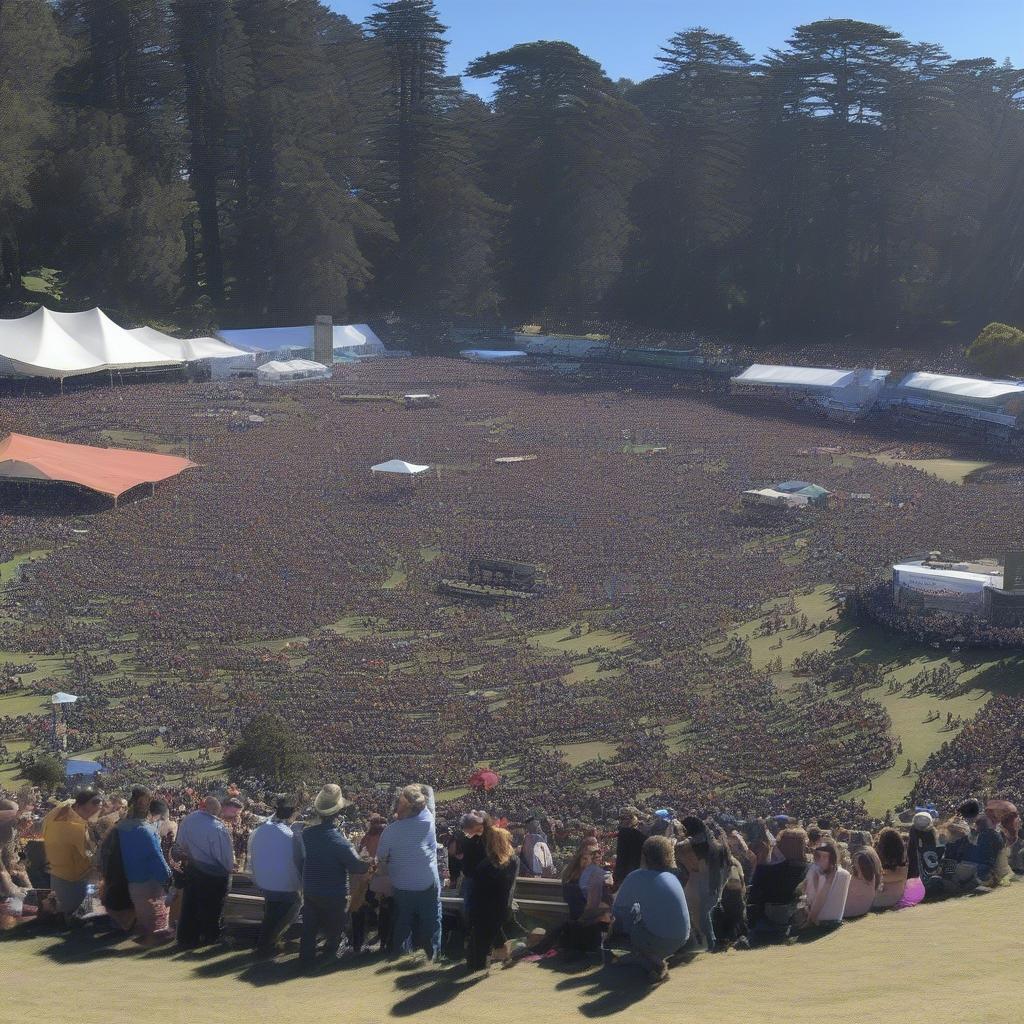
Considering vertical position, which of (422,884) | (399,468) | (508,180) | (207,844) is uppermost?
(508,180)

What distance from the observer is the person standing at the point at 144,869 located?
727 centimetres

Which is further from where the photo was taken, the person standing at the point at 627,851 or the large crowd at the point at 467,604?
the large crowd at the point at 467,604

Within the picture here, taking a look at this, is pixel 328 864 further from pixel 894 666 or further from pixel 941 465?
pixel 941 465

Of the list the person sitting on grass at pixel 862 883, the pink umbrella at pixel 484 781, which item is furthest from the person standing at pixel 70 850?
the pink umbrella at pixel 484 781

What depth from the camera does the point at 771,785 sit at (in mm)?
13961

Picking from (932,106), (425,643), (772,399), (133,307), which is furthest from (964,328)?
(425,643)

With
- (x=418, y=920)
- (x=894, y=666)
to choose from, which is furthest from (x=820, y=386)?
(x=418, y=920)

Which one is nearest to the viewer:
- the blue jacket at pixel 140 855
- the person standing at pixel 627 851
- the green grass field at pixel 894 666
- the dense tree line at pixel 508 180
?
the blue jacket at pixel 140 855

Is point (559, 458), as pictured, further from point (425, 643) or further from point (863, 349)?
point (863, 349)

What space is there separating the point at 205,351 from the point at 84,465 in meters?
20.7

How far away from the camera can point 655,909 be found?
21.5 ft

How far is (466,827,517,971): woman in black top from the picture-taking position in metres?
6.86

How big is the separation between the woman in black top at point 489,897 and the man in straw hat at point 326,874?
0.63 meters

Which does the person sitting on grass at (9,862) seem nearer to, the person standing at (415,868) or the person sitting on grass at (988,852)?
the person standing at (415,868)
